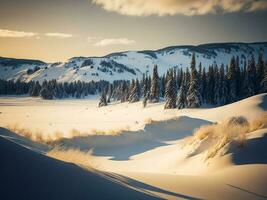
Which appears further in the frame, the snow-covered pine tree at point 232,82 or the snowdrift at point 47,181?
the snow-covered pine tree at point 232,82

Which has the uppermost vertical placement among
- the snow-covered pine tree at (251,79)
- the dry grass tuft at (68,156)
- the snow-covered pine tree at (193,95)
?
the snow-covered pine tree at (251,79)

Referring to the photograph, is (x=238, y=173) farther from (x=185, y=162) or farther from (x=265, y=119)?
(x=265, y=119)

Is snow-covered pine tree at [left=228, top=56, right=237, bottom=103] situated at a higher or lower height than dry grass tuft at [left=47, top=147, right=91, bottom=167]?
higher

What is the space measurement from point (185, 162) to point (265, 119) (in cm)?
466

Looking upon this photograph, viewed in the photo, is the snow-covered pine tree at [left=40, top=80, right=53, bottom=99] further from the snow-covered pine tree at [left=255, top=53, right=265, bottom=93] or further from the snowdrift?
the snowdrift

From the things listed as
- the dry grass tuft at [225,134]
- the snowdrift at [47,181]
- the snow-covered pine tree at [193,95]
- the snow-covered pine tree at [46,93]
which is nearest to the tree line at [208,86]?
the snow-covered pine tree at [193,95]

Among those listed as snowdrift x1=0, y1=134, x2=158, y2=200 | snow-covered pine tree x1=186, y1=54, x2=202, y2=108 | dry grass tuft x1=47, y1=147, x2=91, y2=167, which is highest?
snow-covered pine tree x1=186, y1=54, x2=202, y2=108

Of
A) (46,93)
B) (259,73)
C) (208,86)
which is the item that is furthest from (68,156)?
(46,93)

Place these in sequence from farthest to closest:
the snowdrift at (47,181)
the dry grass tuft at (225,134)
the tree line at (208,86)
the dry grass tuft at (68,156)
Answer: the tree line at (208,86)
the dry grass tuft at (225,134)
the dry grass tuft at (68,156)
the snowdrift at (47,181)

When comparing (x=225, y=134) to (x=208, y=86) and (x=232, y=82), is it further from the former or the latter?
(x=208, y=86)

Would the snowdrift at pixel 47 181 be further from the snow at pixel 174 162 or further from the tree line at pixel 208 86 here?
the tree line at pixel 208 86

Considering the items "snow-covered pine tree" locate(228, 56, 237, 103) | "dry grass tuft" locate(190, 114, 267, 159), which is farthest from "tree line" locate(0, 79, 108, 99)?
"dry grass tuft" locate(190, 114, 267, 159)

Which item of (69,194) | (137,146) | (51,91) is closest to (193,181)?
(69,194)

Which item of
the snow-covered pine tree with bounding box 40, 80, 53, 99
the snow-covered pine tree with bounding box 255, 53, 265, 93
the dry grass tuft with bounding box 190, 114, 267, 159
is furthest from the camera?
the snow-covered pine tree with bounding box 40, 80, 53, 99
